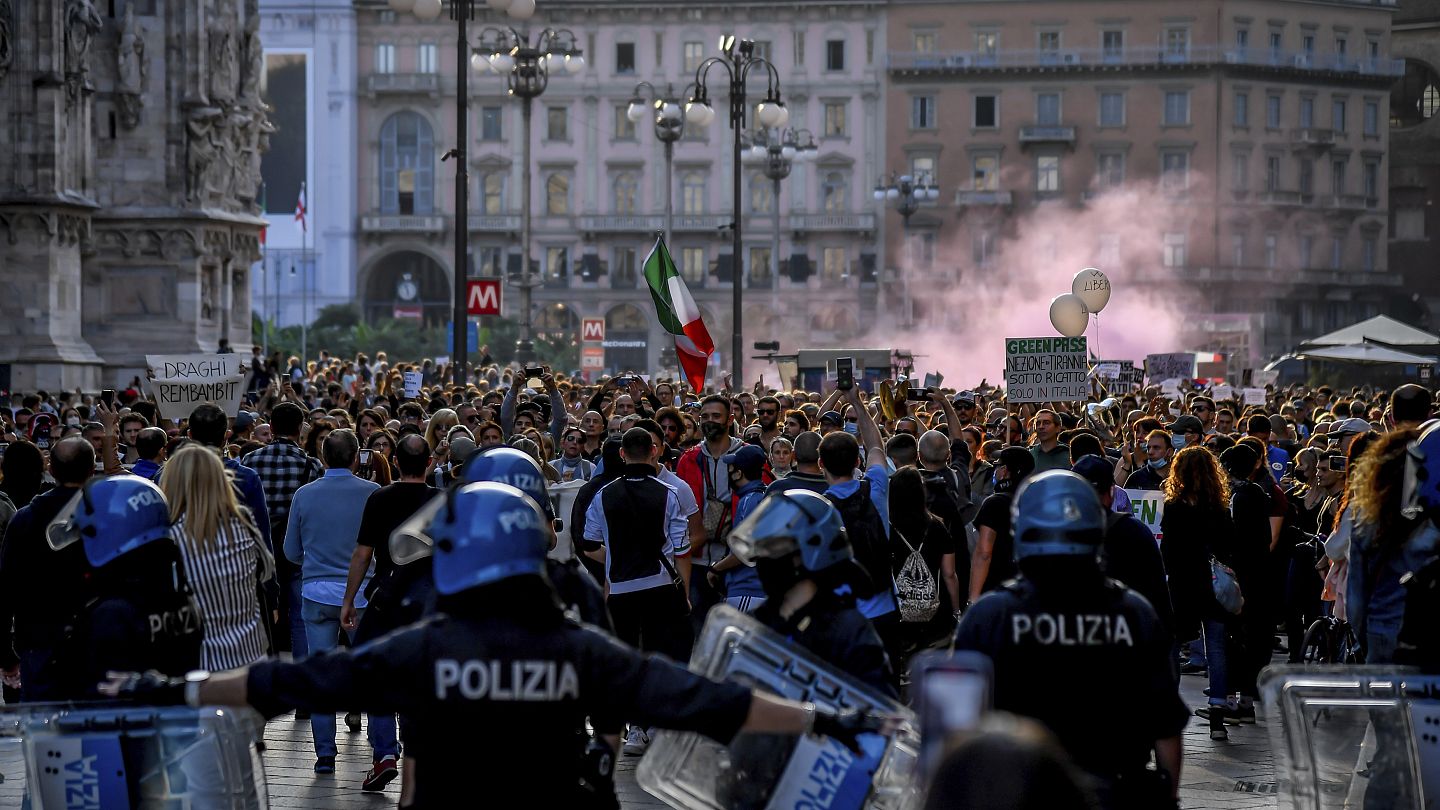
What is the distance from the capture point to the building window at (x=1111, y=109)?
71375 mm

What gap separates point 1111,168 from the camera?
71375 millimetres

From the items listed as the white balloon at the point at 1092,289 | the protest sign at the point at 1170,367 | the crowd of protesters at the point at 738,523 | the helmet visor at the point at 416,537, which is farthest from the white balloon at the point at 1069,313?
the helmet visor at the point at 416,537

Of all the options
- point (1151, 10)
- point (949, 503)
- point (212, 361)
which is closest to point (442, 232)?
point (1151, 10)

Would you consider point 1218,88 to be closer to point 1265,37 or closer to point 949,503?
point 1265,37

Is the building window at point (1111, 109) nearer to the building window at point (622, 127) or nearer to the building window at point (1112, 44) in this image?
the building window at point (1112, 44)

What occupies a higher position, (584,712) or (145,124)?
(145,124)

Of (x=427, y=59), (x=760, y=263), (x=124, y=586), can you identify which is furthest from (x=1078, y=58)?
(x=124, y=586)

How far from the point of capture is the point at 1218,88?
70.4 meters

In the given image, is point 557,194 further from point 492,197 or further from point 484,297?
point 484,297

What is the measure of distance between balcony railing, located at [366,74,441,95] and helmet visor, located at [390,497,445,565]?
2568 inches

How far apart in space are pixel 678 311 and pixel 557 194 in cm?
5471

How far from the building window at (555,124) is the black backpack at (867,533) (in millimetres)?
64427

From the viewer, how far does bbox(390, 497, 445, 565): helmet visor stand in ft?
15.3

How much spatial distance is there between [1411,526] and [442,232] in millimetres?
65389
